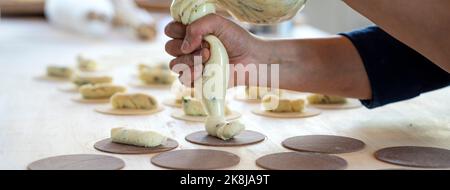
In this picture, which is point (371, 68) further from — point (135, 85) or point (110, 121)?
point (135, 85)

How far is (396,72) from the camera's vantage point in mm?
1176

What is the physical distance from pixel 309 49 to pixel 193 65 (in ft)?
0.79

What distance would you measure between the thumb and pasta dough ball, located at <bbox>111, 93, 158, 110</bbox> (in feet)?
0.86

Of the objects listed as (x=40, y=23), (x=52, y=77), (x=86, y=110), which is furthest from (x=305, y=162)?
(x=40, y=23)

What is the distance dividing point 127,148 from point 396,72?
46 centimetres

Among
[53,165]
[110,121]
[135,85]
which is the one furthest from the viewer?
[135,85]

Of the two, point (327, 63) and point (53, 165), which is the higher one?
point (327, 63)

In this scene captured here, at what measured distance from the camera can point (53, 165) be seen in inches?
34.4

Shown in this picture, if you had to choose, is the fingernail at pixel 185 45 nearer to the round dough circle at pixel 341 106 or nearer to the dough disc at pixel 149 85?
the round dough circle at pixel 341 106

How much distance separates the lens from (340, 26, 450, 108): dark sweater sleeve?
117cm

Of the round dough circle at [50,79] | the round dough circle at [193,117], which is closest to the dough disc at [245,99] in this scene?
the round dough circle at [193,117]

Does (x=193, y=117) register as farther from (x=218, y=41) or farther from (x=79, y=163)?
(x=79, y=163)

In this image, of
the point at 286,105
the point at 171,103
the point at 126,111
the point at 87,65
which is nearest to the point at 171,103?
the point at 171,103

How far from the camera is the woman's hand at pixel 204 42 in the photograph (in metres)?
1.00
